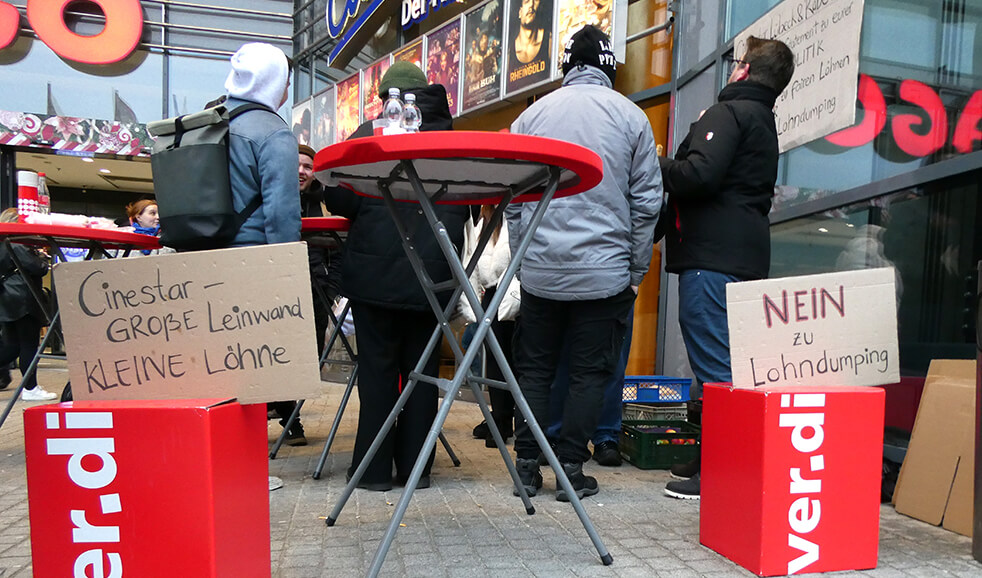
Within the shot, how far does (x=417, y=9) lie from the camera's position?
26.8 feet

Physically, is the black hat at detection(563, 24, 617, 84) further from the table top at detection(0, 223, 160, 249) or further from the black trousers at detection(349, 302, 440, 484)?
the table top at detection(0, 223, 160, 249)

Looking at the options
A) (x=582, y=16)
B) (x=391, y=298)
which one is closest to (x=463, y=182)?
(x=391, y=298)

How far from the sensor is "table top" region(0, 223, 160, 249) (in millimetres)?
2984

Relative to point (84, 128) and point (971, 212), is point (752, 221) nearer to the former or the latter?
point (971, 212)

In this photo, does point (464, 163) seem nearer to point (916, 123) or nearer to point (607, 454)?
point (607, 454)

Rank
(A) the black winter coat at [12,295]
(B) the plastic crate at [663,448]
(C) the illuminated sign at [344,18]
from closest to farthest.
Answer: (B) the plastic crate at [663,448] < (A) the black winter coat at [12,295] < (C) the illuminated sign at [344,18]

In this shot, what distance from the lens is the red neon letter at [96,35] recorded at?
11969 mm

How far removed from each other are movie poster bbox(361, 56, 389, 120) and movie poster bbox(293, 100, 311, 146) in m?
2.05

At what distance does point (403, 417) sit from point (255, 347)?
55.7 inches

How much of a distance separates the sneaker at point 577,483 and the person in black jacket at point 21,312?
4.58 metres

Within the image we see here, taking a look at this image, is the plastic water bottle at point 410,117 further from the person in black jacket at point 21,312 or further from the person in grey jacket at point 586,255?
the person in black jacket at point 21,312

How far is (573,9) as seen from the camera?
18.4 ft

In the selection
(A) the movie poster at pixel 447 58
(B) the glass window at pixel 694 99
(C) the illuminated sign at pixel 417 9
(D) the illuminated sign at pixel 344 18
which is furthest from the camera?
(D) the illuminated sign at pixel 344 18

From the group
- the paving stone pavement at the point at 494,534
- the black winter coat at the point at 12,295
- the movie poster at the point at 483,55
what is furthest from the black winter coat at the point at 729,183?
the black winter coat at the point at 12,295
